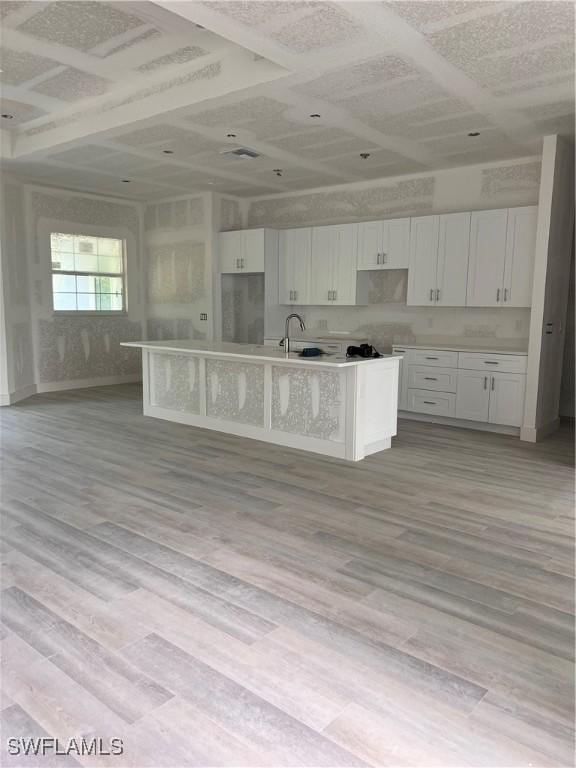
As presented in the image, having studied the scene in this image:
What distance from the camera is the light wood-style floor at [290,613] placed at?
1727 mm

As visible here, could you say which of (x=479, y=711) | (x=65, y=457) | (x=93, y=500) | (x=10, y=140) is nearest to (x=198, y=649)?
(x=479, y=711)

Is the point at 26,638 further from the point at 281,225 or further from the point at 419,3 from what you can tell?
the point at 281,225

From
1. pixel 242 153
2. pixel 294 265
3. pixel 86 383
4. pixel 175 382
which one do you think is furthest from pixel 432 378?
pixel 86 383

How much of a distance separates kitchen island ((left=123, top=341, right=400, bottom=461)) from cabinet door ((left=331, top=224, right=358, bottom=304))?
197 centimetres

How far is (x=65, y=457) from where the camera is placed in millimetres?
4629

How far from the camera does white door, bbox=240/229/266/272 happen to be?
7520mm

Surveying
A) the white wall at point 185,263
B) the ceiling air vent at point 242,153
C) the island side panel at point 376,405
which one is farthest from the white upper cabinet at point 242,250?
the island side panel at point 376,405

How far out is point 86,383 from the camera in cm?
832

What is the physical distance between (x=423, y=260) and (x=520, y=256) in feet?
3.50

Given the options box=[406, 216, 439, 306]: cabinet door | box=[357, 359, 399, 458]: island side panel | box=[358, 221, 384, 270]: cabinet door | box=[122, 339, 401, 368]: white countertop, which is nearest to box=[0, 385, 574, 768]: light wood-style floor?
box=[357, 359, 399, 458]: island side panel

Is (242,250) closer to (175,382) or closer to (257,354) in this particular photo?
(175,382)

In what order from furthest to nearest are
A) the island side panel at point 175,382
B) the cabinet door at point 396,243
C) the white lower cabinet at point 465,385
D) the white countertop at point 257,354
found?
the cabinet door at point 396,243 → the island side panel at point 175,382 → the white lower cabinet at point 465,385 → the white countertop at point 257,354

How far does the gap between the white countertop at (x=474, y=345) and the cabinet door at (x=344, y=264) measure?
106 cm

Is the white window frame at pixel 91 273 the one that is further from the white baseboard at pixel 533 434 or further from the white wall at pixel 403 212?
the white baseboard at pixel 533 434
